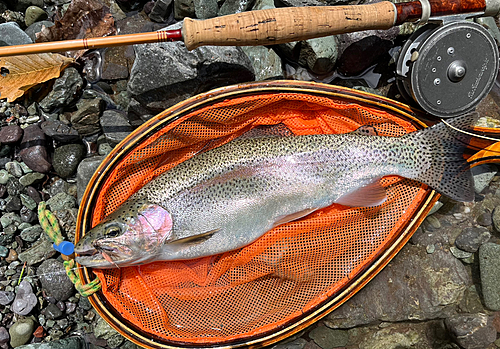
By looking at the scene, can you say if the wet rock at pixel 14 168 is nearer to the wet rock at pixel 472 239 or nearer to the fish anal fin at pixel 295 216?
the fish anal fin at pixel 295 216

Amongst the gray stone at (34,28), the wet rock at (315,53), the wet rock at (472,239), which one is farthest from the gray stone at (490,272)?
the gray stone at (34,28)

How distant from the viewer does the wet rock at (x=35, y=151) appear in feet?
10.2

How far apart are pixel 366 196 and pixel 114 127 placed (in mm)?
2133

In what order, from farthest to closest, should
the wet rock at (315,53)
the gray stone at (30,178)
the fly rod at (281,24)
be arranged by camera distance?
the gray stone at (30,178)
the wet rock at (315,53)
the fly rod at (281,24)

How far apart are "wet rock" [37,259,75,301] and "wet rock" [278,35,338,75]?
264cm

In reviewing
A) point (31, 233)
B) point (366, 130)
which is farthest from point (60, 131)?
point (366, 130)

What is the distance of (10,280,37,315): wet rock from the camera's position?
10.0 feet

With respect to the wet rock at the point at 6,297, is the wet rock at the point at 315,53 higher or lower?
higher

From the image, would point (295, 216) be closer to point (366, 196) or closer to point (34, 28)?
point (366, 196)

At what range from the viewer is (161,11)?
3.23m

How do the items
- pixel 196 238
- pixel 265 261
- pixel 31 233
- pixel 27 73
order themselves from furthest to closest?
pixel 31 233 → pixel 27 73 → pixel 265 261 → pixel 196 238

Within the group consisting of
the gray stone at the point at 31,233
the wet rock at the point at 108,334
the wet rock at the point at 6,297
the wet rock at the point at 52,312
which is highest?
the gray stone at the point at 31,233

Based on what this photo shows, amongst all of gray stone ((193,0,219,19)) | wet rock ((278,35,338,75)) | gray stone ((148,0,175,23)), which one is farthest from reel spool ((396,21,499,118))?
gray stone ((148,0,175,23))

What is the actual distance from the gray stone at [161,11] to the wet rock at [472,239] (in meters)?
3.26
